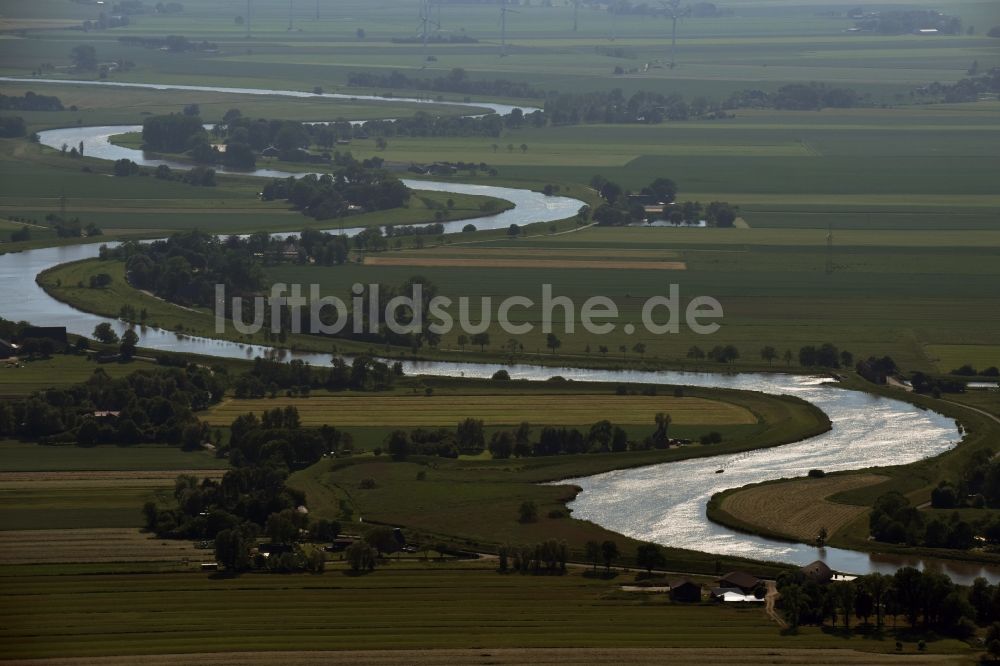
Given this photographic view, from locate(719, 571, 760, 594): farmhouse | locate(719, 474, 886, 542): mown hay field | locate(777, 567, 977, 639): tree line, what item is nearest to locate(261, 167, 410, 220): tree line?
locate(719, 474, 886, 542): mown hay field

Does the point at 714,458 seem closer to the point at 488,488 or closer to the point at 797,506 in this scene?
the point at 797,506

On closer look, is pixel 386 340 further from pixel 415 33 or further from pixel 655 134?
pixel 415 33

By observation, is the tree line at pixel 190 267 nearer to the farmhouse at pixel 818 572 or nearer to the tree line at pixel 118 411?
the tree line at pixel 118 411

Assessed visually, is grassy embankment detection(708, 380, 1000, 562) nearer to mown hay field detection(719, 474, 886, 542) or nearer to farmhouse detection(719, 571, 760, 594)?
mown hay field detection(719, 474, 886, 542)

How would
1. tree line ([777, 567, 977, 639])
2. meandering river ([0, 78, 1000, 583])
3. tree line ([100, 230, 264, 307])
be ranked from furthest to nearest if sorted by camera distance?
tree line ([100, 230, 264, 307]), meandering river ([0, 78, 1000, 583]), tree line ([777, 567, 977, 639])

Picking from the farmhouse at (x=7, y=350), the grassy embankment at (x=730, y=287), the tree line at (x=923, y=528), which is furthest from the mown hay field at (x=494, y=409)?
the tree line at (x=923, y=528)

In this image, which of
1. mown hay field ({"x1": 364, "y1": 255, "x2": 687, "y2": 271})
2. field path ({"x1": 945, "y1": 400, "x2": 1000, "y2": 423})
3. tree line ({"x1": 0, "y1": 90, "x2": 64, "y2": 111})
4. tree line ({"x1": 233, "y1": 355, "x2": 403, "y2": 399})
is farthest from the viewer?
tree line ({"x1": 0, "y1": 90, "x2": 64, "y2": 111})

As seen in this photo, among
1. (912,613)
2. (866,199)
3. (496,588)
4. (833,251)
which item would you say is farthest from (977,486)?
(866,199)
